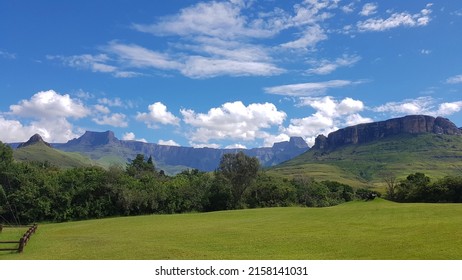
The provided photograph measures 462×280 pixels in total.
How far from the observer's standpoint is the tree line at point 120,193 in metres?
83.0

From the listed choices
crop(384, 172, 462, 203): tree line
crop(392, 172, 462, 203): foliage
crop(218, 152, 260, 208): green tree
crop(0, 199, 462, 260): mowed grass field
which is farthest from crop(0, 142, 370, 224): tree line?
crop(0, 199, 462, 260): mowed grass field

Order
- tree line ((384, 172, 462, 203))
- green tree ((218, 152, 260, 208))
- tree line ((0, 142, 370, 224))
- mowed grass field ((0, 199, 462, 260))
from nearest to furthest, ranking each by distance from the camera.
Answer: mowed grass field ((0, 199, 462, 260)), tree line ((384, 172, 462, 203)), tree line ((0, 142, 370, 224)), green tree ((218, 152, 260, 208))

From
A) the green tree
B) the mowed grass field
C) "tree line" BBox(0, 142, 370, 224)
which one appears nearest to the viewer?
the mowed grass field

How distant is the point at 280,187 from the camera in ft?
339

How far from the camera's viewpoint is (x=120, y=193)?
8819 cm

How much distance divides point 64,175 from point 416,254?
88866 millimetres

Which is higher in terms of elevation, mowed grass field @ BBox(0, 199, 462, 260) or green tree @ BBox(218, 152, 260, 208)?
green tree @ BBox(218, 152, 260, 208)

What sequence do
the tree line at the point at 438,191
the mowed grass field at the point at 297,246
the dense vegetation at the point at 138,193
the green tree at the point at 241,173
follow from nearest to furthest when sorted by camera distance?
the mowed grass field at the point at 297,246 < the tree line at the point at 438,191 < the dense vegetation at the point at 138,193 < the green tree at the point at 241,173

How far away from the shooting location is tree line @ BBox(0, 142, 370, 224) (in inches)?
3268

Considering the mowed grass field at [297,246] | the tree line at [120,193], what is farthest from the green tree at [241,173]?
the mowed grass field at [297,246]

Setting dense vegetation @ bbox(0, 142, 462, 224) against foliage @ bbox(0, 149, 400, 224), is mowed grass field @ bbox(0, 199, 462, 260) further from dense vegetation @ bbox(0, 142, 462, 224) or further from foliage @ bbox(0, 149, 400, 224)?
foliage @ bbox(0, 149, 400, 224)

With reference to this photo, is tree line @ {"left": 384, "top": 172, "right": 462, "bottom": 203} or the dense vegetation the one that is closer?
tree line @ {"left": 384, "top": 172, "right": 462, "bottom": 203}

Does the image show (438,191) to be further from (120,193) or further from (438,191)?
(120,193)

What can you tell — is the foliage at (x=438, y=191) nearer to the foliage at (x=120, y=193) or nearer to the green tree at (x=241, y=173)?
the foliage at (x=120, y=193)
